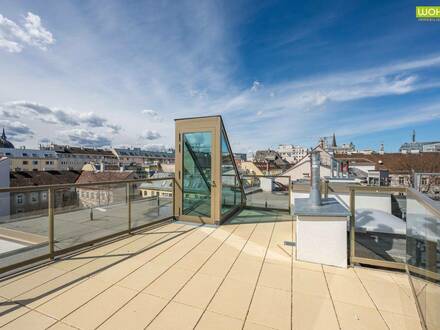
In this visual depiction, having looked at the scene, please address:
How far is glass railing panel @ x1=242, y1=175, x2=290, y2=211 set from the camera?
497 centimetres

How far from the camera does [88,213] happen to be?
10.9ft

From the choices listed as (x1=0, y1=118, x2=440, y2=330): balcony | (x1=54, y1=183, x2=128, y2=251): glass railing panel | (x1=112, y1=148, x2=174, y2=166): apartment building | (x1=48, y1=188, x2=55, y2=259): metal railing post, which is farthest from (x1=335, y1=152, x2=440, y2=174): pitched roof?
(x1=112, y1=148, x2=174, y2=166): apartment building

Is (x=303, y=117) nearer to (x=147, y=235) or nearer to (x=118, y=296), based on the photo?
(x=147, y=235)

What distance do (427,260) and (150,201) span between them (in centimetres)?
399

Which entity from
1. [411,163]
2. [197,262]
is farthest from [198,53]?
[411,163]

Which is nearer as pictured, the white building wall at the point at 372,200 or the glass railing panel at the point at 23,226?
the glass railing panel at the point at 23,226

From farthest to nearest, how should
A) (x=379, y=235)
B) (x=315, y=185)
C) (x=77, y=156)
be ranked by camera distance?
(x=77, y=156), (x=379, y=235), (x=315, y=185)

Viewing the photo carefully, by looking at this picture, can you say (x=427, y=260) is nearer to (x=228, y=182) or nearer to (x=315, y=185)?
(x=315, y=185)

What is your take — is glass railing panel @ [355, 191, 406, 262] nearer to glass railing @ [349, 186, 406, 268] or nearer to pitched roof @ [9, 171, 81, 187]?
glass railing @ [349, 186, 406, 268]

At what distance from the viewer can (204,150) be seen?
3.87 meters

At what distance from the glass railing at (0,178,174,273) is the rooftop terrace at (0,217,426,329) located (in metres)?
0.30

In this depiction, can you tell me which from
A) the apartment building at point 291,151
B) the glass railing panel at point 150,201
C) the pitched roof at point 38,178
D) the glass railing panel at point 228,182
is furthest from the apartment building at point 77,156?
the apartment building at point 291,151

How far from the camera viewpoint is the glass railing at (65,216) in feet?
7.47

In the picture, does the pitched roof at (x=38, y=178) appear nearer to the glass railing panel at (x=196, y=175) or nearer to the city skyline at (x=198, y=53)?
the city skyline at (x=198, y=53)
